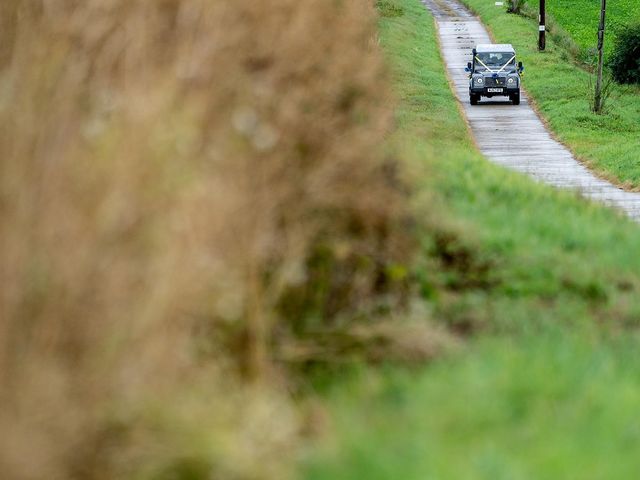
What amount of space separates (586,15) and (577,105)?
102ft

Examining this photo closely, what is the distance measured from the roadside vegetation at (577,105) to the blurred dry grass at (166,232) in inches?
760

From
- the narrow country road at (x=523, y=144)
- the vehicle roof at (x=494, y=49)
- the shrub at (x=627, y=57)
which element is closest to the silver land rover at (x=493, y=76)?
the vehicle roof at (x=494, y=49)

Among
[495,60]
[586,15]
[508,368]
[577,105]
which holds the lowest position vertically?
[586,15]

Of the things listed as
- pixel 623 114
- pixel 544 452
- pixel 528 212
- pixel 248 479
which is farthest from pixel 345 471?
pixel 623 114

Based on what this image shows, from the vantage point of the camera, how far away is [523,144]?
34906 mm

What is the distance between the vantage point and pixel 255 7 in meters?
9.52

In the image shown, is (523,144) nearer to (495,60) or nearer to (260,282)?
(495,60)

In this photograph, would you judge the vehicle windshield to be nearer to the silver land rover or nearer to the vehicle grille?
the silver land rover

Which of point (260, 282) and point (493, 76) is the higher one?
point (260, 282)

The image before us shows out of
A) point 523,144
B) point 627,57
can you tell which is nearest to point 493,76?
point 523,144

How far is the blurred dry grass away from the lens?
184 inches

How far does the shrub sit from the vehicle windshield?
6967mm

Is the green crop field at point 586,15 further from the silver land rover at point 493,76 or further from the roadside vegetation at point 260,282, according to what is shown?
the roadside vegetation at point 260,282

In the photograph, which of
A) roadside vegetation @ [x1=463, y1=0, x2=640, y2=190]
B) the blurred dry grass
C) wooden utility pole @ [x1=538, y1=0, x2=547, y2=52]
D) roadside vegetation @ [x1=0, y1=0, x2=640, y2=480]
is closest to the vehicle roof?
roadside vegetation @ [x1=463, y1=0, x2=640, y2=190]
